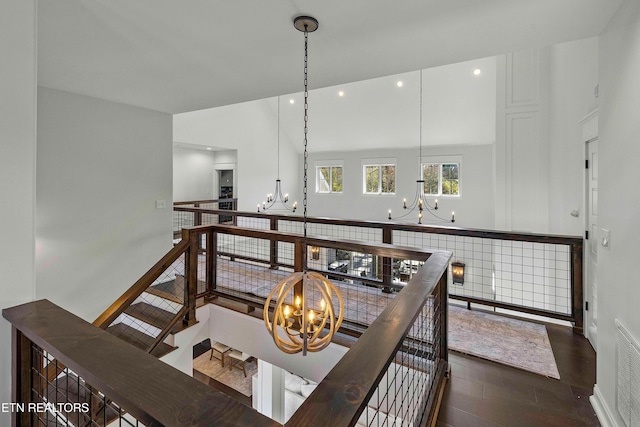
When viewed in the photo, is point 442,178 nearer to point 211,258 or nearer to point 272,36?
point 211,258

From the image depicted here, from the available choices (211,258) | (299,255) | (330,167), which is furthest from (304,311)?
(330,167)

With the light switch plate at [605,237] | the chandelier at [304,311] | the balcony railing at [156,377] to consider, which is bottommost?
the chandelier at [304,311]

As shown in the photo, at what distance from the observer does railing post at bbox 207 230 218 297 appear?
361cm

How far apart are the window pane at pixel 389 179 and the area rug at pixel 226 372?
5.87 meters

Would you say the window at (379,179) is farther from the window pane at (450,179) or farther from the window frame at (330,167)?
the window pane at (450,179)

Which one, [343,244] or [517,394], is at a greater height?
[343,244]

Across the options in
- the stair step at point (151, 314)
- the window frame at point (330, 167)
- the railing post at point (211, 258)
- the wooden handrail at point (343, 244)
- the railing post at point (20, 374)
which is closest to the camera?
the railing post at point (20, 374)

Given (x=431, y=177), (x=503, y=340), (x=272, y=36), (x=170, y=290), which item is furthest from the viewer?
(x=431, y=177)

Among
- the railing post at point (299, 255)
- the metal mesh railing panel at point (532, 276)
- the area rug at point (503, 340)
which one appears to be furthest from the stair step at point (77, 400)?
the metal mesh railing panel at point (532, 276)

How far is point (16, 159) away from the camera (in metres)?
1.29

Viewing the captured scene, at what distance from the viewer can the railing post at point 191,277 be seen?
335 centimetres

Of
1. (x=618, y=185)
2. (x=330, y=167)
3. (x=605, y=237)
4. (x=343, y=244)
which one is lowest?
(x=343, y=244)

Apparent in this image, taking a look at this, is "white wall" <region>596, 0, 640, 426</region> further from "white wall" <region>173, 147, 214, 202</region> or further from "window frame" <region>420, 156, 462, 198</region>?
"white wall" <region>173, 147, 214, 202</region>

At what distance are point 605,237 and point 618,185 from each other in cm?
37
